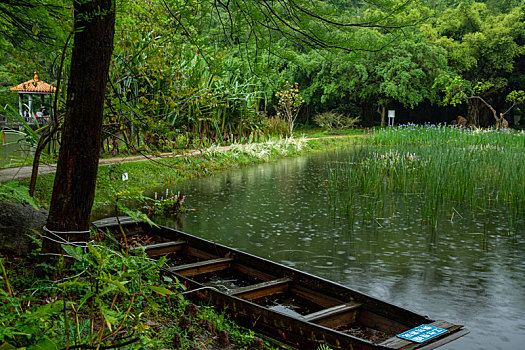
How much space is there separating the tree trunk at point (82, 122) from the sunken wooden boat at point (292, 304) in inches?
33.6

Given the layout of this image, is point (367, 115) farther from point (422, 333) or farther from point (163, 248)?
point (422, 333)

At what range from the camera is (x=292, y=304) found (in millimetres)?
4777

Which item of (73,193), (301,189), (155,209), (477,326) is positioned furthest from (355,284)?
(301,189)

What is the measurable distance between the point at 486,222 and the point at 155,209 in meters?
5.25

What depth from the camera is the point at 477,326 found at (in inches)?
185

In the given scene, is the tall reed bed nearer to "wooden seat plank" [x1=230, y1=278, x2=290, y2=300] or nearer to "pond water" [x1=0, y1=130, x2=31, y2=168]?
"wooden seat plank" [x1=230, y1=278, x2=290, y2=300]

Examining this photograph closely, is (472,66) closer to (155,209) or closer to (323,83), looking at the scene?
(323,83)

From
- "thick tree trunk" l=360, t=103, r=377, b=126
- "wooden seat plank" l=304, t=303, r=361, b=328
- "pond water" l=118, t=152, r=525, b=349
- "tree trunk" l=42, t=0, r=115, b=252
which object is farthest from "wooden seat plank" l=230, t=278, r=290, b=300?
"thick tree trunk" l=360, t=103, r=377, b=126

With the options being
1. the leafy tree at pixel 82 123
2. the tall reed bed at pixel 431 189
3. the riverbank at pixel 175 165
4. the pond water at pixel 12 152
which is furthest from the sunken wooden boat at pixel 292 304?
the tall reed bed at pixel 431 189

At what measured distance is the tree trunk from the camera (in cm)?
407

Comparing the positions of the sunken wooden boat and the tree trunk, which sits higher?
the tree trunk

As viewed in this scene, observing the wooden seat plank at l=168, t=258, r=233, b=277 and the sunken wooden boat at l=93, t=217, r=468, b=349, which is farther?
the wooden seat plank at l=168, t=258, r=233, b=277

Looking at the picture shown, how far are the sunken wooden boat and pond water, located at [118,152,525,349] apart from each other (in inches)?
32.3

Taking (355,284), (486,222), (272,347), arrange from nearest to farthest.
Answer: (272,347)
(355,284)
(486,222)
